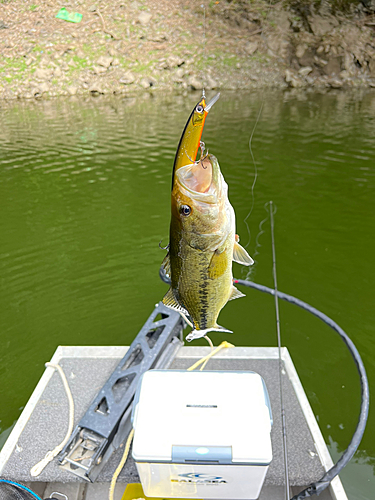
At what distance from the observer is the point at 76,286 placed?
22.2 feet

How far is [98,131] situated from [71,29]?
15.8 meters

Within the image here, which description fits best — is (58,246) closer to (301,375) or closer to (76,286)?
(76,286)

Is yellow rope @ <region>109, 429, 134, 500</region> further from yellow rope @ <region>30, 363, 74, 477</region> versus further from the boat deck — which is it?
yellow rope @ <region>30, 363, 74, 477</region>

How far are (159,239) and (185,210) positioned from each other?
6.93 metres

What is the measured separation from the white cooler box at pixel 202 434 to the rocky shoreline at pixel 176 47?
24.2 meters

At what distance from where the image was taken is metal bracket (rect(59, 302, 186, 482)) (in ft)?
9.10

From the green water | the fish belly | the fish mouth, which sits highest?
the fish mouth

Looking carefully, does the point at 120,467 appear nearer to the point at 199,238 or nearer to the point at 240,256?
the point at 240,256

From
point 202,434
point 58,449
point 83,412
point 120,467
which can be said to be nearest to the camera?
point 202,434

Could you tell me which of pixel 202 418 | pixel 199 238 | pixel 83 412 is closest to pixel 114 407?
pixel 83 412

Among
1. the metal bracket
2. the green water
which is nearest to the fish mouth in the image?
the metal bracket

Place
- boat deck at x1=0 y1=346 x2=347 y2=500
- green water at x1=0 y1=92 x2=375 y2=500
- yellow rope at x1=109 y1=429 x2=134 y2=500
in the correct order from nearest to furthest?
yellow rope at x1=109 y1=429 x2=134 y2=500
boat deck at x1=0 y1=346 x2=347 y2=500
green water at x1=0 y1=92 x2=375 y2=500

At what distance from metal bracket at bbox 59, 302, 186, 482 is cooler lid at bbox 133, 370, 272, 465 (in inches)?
32.6

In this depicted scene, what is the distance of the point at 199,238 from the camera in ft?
4.33
